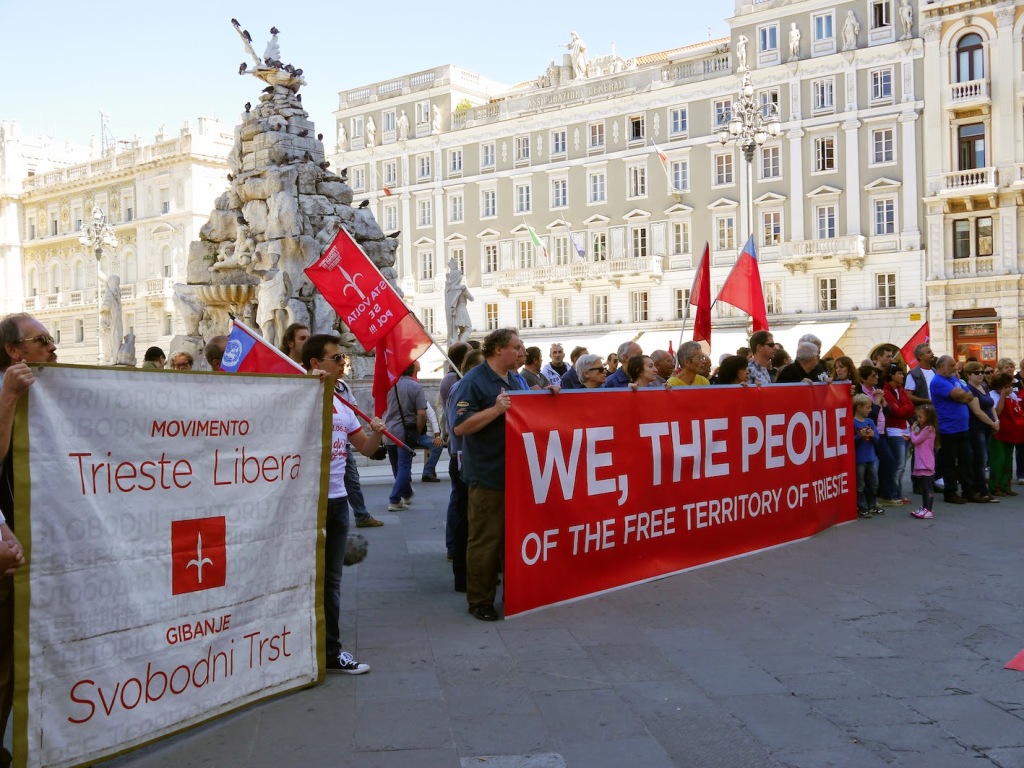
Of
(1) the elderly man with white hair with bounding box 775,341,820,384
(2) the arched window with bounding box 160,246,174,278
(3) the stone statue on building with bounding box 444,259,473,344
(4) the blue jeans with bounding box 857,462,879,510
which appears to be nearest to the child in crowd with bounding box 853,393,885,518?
(4) the blue jeans with bounding box 857,462,879,510

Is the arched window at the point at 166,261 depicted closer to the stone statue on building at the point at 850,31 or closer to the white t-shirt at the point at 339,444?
the stone statue on building at the point at 850,31

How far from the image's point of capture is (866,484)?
36.4 ft

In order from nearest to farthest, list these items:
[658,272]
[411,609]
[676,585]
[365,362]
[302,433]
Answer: [302,433], [411,609], [676,585], [365,362], [658,272]

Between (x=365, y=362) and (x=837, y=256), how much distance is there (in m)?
28.6

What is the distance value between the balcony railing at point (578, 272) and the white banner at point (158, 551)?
44024 millimetres

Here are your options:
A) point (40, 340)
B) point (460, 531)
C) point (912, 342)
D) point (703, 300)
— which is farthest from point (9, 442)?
point (912, 342)

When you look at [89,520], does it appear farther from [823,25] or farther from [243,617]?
[823,25]

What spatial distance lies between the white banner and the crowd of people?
19 centimetres

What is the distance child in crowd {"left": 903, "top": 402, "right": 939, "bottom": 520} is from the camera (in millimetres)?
10953

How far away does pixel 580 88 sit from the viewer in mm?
51594

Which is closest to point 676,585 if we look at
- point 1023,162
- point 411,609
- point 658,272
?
point 411,609

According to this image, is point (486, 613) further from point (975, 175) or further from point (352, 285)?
point (975, 175)

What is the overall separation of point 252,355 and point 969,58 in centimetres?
4277

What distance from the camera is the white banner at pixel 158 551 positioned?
154 inches
